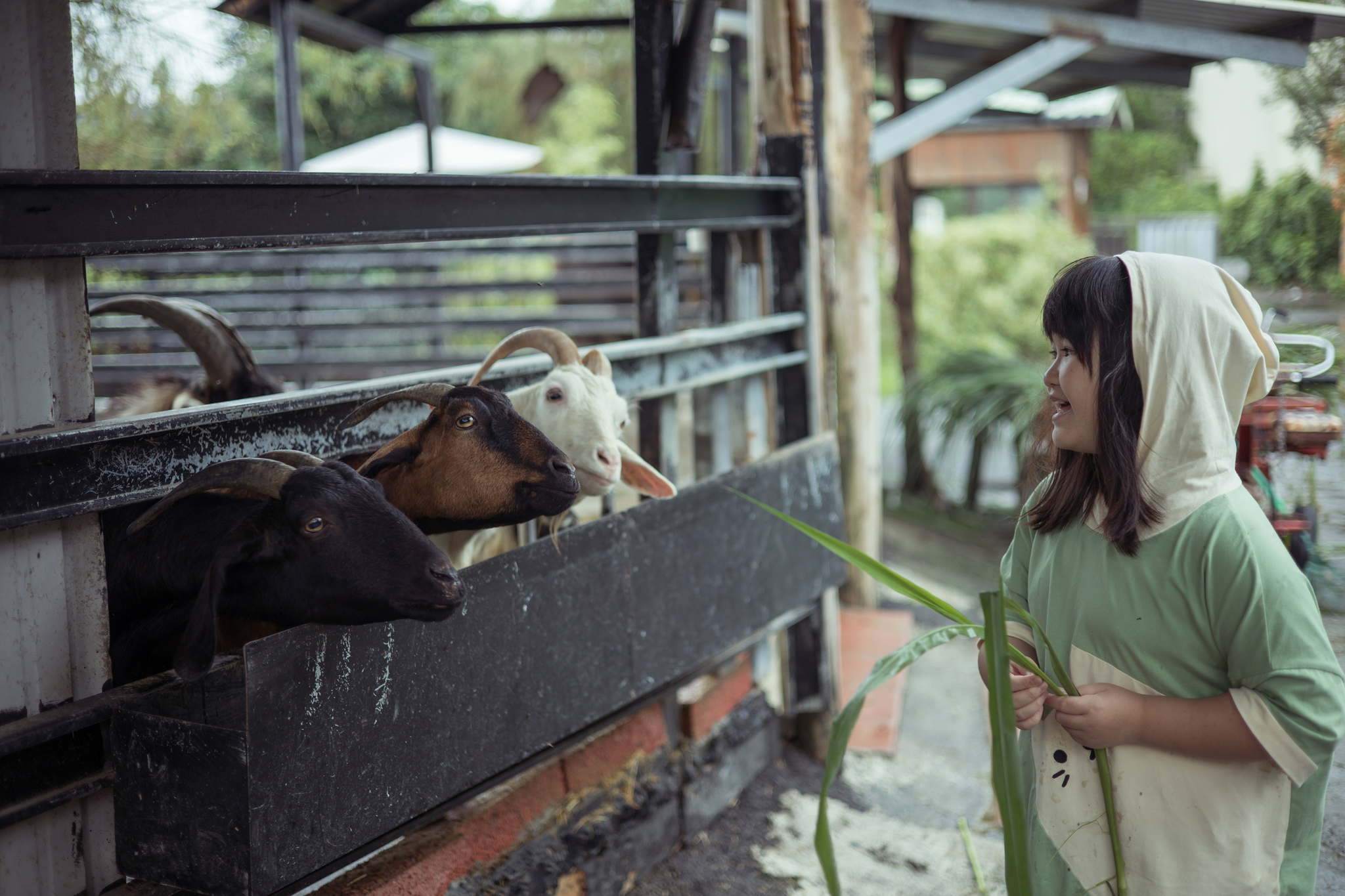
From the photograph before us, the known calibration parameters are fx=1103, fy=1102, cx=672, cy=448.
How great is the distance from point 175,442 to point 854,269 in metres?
4.60

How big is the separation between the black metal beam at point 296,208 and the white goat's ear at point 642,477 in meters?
0.65

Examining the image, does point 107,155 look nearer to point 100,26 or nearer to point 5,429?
point 100,26

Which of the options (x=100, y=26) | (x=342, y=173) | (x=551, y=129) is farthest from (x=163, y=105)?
(x=551, y=129)

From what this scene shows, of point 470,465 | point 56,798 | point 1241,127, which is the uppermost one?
point 1241,127

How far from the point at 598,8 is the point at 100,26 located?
21.4 metres

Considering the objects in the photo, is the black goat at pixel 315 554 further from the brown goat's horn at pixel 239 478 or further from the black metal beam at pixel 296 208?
the black metal beam at pixel 296 208

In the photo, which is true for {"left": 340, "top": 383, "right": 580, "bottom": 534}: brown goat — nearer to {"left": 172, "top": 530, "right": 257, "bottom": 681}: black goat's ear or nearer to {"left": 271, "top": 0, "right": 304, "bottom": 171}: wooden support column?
{"left": 172, "top": 530, "right": 257, "bottom": 681}: black goat's ear

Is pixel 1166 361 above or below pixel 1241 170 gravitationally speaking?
below

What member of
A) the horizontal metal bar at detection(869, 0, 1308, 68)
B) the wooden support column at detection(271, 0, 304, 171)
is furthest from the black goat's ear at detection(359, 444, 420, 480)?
the wooden support column at detection(271, 0, 304, 171)

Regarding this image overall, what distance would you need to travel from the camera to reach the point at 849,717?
1527 mm

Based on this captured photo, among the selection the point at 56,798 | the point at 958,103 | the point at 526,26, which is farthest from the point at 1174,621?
the point at 526,26

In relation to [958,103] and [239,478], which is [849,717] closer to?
[239,478]

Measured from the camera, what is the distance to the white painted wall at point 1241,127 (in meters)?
4.78

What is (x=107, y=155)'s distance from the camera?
770cm
